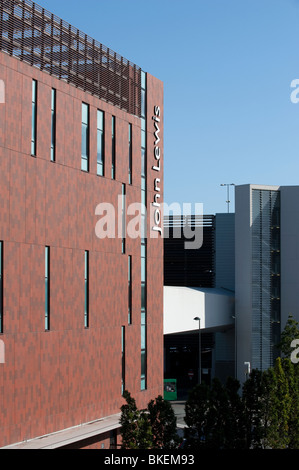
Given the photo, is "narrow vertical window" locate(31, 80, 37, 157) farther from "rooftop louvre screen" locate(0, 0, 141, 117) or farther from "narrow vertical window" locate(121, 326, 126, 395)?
"narrow vertical window" locate(121, 326, 126, 395)

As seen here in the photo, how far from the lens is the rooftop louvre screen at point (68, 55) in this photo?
27891 millimetres

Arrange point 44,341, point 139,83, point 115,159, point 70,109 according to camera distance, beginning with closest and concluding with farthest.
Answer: point 44,341 < point 70,109 < point 115,159 < point 139,83

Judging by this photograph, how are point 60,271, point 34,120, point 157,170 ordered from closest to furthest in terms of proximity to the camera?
point 34,120
point 60,271
point 157,170

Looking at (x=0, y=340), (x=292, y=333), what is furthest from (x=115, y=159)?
(x=292, y=333)

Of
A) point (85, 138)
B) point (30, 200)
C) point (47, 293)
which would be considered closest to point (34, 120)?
point (30, 200)

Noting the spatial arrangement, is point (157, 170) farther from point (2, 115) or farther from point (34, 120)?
point (2, 115)

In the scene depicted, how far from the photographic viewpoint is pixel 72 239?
103ft

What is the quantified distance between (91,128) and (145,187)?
6188 millimetres

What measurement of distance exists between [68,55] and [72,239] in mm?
8083

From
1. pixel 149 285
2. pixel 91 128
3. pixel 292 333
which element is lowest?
pixel 292 333

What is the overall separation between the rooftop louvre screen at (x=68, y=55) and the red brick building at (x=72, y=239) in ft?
0.25

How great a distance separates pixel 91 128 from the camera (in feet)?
108

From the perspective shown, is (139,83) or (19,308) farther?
(139,83)

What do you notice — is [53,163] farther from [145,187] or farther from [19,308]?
[145,187]
